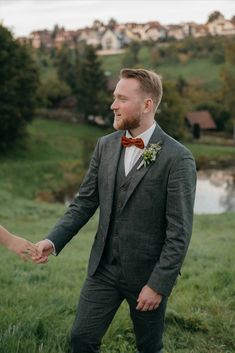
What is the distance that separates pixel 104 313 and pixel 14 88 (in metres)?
34.1

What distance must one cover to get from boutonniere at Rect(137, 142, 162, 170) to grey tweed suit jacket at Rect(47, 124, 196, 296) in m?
0.03

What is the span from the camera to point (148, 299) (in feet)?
11.7

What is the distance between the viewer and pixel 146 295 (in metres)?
3.56

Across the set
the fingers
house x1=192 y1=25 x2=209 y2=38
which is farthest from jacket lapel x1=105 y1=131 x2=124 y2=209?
house x1=192 y1=25 x2=209 y2=38

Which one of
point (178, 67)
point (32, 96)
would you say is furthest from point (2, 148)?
point (178, 67)

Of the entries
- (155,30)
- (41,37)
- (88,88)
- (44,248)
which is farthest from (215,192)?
(41,37)

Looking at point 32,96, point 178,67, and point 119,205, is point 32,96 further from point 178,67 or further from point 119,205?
point 178,67

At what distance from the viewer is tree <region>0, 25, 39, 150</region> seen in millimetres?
34906

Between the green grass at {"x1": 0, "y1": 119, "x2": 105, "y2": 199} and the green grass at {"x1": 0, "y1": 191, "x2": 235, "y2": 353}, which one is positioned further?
the green grass at {"x1": 0, "y1": 119, "x2": 105, "y2": 199}

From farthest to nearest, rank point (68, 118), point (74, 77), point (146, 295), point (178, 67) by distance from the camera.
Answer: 1. point (178, 67)
2. point (74, 77)
3. point (68, 118)
4. point (146, 295)

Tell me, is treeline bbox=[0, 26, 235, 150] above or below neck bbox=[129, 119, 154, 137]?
below

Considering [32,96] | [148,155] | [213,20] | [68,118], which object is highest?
[213,20]

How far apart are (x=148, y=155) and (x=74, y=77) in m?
58.7

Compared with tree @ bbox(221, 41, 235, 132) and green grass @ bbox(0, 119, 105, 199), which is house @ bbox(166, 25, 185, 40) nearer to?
tree @ bbox(221, 41, 235, 132)
